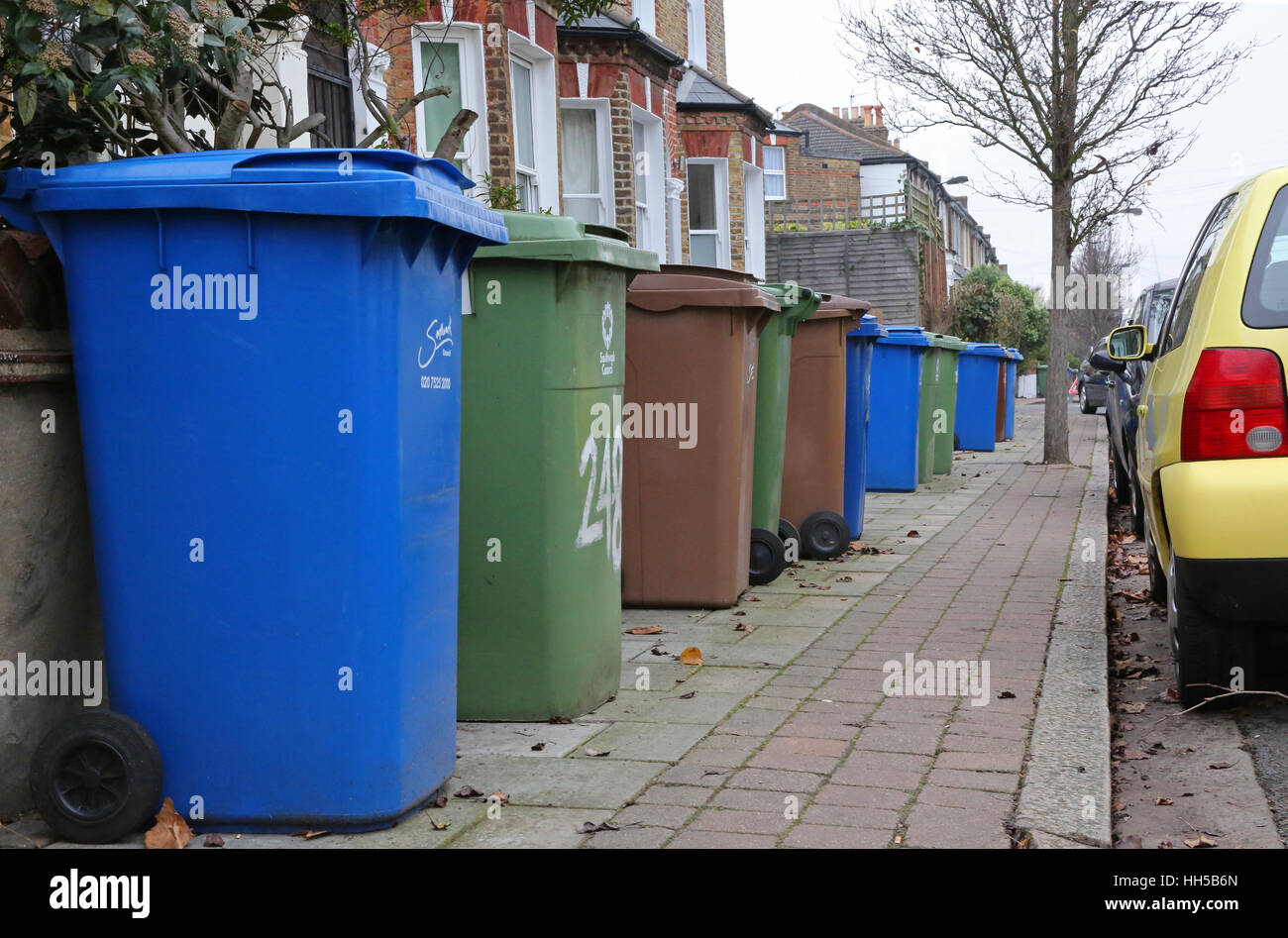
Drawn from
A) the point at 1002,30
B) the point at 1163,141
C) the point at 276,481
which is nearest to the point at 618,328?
the point at 276,481

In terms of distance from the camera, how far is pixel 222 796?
3.56 meters

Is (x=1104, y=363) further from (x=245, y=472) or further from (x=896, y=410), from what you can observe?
(x=245, y=472)

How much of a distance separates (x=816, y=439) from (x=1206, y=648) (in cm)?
428

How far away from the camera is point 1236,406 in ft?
14.6

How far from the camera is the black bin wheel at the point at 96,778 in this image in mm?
3475

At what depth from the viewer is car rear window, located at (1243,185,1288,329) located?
14.7ft

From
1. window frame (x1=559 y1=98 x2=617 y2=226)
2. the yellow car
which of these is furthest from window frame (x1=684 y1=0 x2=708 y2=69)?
the yellow car

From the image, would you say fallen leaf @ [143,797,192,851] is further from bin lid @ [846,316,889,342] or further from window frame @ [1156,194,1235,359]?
bin lid @ [846,316,889,342]

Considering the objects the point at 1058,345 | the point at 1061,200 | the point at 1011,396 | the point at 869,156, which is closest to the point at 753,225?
the point at 1011,396

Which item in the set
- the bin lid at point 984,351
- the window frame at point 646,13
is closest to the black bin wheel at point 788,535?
the bin lid at point 984,351

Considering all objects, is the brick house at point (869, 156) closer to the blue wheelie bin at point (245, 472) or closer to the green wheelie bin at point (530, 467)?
the green wheelie bin at point (530, 467)

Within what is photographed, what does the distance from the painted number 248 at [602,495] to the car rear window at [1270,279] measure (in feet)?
7.31

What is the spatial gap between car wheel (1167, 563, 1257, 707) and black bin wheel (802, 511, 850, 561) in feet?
12.9

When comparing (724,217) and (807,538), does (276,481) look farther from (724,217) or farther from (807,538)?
(724,217)
